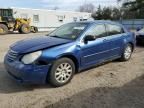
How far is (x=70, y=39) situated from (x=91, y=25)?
0.88m

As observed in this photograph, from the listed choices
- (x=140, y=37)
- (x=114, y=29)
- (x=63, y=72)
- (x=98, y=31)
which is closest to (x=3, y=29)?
(x=140, y=37)

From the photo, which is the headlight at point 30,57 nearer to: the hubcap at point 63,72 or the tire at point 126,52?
the hubcap at point 63,72

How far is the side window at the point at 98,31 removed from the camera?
252 inches

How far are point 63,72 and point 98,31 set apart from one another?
6.13 feet

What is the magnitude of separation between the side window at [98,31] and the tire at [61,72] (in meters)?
1.15

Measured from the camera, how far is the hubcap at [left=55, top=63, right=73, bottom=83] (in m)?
5.43

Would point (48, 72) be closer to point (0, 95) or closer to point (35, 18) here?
point (0, 95)

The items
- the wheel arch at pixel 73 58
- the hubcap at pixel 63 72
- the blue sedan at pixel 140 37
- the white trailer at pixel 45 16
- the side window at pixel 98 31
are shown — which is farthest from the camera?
the white trailer at pixel 45 16

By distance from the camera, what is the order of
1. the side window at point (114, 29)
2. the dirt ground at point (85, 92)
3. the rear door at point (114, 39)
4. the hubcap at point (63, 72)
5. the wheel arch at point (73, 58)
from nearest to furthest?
1. the dirt ground at point (85, 92)
2. the hubcap at point (63, 72)
3. the wheel arch at point (73, 58)
4. the rear door at point (114, 39)
5. the side window at point (114, 29)

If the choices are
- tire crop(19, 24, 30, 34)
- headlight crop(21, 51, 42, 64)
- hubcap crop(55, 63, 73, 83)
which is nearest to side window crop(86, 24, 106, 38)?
hubcap crop(55, 63, 73, 83)

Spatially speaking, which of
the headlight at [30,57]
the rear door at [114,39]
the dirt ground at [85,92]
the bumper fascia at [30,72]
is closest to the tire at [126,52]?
the rear door at [114,39]

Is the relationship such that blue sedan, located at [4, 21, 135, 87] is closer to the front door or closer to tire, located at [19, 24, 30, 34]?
the front door

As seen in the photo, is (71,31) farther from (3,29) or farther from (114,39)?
(3,29)

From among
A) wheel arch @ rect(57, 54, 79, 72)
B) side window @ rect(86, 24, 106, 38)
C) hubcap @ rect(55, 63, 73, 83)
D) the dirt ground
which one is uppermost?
side window @ rect(86, 24, 106, 38)
